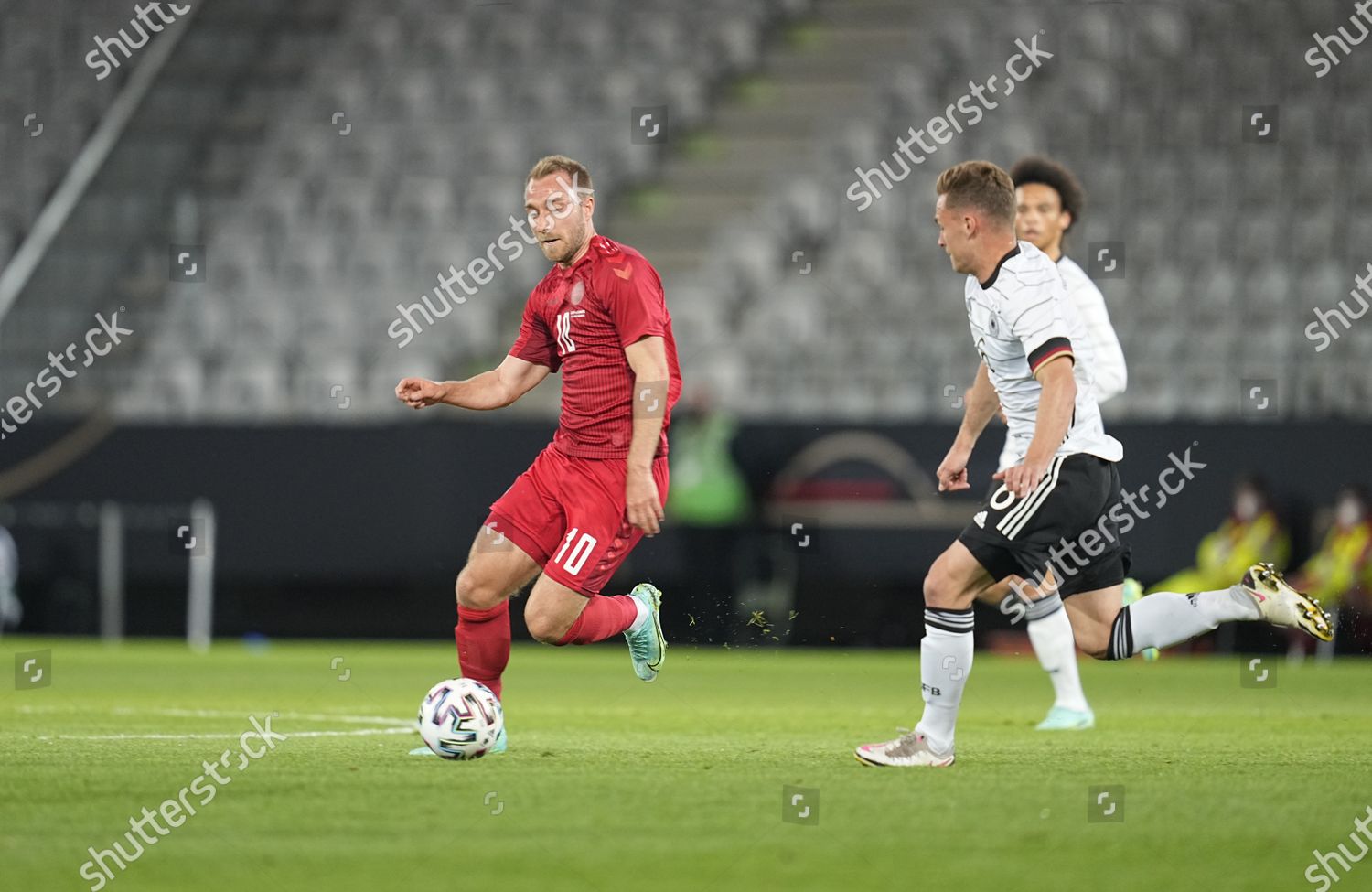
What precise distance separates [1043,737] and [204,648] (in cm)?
985

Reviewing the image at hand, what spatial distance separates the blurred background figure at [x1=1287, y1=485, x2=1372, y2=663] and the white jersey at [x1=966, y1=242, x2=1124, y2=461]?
8.46 m

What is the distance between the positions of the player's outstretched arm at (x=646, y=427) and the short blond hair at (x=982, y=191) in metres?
1.20

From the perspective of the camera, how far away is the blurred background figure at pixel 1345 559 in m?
14.9

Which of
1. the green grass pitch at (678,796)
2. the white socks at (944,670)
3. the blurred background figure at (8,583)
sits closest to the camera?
the green grass pitch at (678,796)

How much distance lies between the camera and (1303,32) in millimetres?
19172

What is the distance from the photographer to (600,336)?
7.28 m

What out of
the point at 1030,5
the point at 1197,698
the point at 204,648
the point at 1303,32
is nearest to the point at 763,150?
the point at 1030,5

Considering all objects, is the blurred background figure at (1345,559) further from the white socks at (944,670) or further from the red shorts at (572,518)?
the red shorts at (572,518)

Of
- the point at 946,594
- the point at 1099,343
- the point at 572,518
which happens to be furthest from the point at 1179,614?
the point at 572,518

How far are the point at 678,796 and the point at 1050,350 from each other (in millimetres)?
1993

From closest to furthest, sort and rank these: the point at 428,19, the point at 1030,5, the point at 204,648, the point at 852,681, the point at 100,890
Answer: the point at 100,890, the point at 852,681, the point at 204,648, the point at 1030,5, the point at 428,19

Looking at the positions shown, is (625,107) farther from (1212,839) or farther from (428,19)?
(1212,839)

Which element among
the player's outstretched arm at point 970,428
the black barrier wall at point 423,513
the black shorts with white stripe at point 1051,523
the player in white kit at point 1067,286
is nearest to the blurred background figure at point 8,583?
the black barrier wall at point 423,513

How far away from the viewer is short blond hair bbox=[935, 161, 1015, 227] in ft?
22.1
